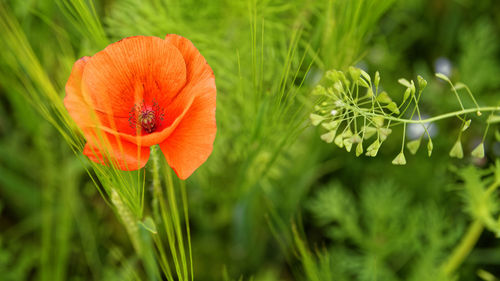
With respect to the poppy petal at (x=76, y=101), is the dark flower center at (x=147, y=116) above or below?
below

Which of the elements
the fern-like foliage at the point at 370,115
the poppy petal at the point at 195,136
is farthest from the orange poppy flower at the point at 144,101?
the fern-like foliage at the point at 370,115

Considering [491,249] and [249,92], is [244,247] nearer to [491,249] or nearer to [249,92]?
[249,92]

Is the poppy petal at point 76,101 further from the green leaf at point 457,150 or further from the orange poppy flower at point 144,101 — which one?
the green leaf at point 457,150

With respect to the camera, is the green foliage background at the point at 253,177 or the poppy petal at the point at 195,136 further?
the green foliage background at the point at 253,177

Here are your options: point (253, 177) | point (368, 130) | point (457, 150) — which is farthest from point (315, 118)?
point (253, 177)

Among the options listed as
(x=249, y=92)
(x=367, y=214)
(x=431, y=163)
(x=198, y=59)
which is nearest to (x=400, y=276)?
(x=367, y=214)

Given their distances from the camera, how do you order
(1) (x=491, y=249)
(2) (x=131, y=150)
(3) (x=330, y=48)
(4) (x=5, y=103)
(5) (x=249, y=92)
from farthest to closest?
(4) (x=5, y=103), (1) (x=491, y=249), (5) (x=249, y=92), (3) (x=330, y=48), (2) (x=131, y=150)
